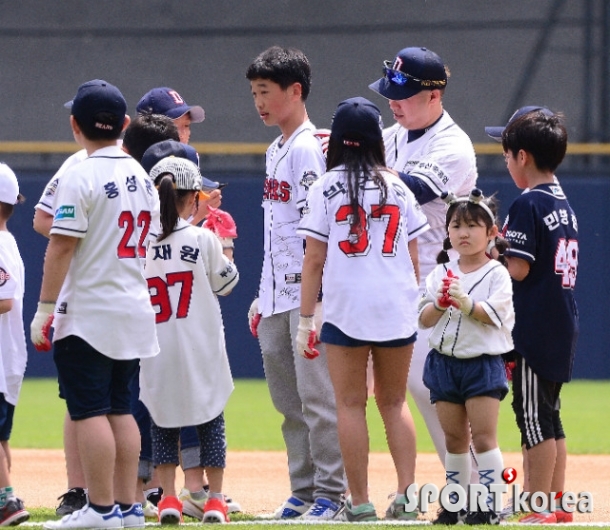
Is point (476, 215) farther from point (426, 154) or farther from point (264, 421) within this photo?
point (264, 421)

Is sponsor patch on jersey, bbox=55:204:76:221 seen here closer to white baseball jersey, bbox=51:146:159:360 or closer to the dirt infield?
white baseball jersey, bbox=51:146:159:360

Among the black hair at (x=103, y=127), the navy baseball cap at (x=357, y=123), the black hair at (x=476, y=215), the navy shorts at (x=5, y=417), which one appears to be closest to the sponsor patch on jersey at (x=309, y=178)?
the navy baseball cap at (x=357, y=123)

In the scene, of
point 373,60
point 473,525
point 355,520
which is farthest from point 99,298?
point 373,60

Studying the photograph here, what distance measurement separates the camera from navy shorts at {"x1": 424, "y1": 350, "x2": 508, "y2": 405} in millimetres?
Result: 4344

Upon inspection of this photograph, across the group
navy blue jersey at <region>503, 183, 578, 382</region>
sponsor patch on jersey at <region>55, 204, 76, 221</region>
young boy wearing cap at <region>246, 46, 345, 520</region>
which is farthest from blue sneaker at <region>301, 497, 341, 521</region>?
sponsor patch on jersey at <region>55, 204, 76, 221</region>

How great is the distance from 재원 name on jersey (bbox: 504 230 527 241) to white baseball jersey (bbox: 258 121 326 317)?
0.77 meters

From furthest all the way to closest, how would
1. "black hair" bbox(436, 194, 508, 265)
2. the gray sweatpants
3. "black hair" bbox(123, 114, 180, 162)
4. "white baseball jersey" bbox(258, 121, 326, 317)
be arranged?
"black hair" bbox(123, 114, 180, 162), "white baseball jersey" bbox(258, 121, 326, 317), the gray sweatpants, "black hair" bbox(436, 194, 508, 265)

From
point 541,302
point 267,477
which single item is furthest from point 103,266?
point 267,477

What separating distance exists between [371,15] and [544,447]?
11.4m

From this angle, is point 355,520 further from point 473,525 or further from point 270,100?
point 270,100

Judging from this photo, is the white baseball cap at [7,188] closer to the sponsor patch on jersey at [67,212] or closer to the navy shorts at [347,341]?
the sponsor patch on jersey at [67,212]

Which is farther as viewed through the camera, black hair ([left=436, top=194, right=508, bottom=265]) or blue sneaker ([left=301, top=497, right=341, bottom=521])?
blue sneaker ([left=301, top=497, right=341, bottom=521])

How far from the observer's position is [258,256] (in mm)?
12664

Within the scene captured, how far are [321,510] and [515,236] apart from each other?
1227 mm
